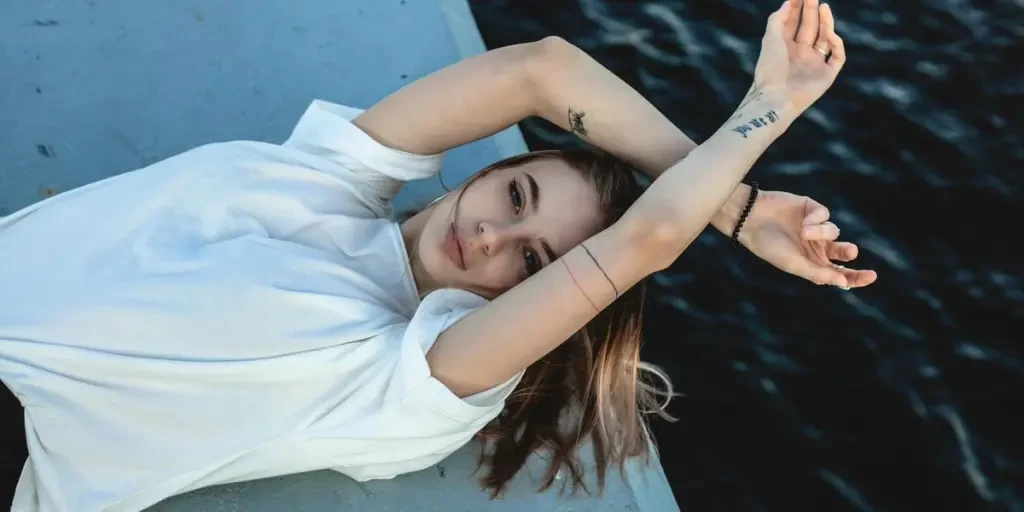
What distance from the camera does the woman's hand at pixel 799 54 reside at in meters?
2.40

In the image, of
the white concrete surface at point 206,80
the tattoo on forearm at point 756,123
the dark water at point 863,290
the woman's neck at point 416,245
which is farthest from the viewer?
the dark water at point 863,290

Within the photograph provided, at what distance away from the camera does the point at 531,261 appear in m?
2.26

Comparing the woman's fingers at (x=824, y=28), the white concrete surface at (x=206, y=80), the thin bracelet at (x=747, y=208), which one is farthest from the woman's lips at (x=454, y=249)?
the woman's fingers at (x=824, y=28)

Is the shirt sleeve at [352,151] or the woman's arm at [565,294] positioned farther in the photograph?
the shirt sleeve at [352,151]

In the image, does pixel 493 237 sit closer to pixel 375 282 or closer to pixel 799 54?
pixel 375 282

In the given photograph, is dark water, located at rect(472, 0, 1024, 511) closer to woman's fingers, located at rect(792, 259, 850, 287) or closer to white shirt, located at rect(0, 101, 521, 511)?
woman's fingers, located at rect(792, 259, 850, 287)

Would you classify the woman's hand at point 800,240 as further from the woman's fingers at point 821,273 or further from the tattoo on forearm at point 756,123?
the tattoo on forearm at point 756,123

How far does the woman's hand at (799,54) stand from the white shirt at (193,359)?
2.91 ft

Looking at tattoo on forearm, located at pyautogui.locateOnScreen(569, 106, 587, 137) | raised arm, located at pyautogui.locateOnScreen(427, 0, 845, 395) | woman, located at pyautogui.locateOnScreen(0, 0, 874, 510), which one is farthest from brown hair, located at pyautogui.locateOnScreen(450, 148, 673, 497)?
raised arm, located at pyautogui.locateOnScreen(427, 0, 845, 395)

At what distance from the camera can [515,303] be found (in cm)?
206

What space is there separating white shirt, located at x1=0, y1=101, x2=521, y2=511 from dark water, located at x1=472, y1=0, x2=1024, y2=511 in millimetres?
1741

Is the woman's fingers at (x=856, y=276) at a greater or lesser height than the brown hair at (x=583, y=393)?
greater

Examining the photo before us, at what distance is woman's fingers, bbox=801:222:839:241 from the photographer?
7.03 feet

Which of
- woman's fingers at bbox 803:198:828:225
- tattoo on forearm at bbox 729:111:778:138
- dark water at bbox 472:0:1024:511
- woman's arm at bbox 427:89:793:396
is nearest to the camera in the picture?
woman's arm at bbox 427:89:793:396
